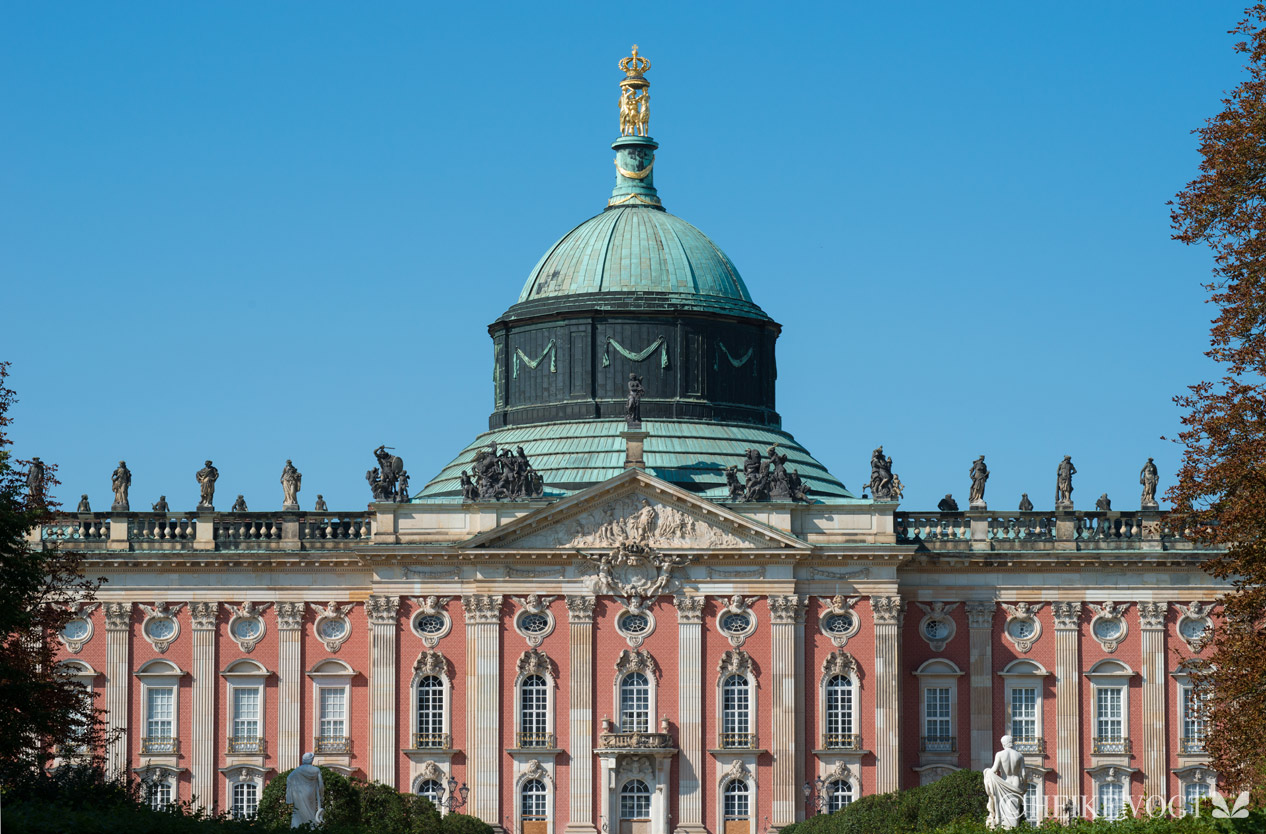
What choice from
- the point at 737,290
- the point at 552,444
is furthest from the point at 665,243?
the point at 552,444

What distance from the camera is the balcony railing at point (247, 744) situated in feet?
253

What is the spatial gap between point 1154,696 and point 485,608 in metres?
22.0

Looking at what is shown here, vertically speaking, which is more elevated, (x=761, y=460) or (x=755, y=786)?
(x=761, y=460)

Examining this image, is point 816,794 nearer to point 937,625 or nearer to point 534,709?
point 937,625

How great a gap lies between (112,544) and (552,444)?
15.4 metres

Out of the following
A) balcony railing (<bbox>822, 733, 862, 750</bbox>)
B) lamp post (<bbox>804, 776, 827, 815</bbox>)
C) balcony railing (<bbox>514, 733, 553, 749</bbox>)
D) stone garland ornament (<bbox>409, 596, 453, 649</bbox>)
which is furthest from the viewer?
stone garland ornament (<bbox>409, 596, 453, 649</bbox>)

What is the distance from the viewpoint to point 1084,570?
7800cm

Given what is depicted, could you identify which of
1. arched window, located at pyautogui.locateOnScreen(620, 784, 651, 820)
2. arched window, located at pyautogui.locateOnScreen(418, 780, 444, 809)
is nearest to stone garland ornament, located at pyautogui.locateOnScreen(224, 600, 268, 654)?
arched window, located at pyautogui.locateOnScreen(418, 780, 444, 809)

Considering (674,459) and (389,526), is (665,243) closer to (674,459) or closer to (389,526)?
(674,459)

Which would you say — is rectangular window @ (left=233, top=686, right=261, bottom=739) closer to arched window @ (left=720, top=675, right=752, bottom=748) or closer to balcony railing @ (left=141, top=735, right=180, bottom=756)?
balcony railing @ (left=141, top=735, right=180, bottom=756)

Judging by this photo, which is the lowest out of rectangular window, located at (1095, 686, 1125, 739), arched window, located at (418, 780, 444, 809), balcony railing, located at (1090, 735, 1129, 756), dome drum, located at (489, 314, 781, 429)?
arched window, located at (418, 780, 444, 809)

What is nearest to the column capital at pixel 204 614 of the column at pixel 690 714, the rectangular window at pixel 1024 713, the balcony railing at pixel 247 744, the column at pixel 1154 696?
the balcony railing at pixel 247 744

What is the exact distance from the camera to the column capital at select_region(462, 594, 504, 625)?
248ft

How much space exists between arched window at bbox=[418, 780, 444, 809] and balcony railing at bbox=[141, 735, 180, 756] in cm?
831
